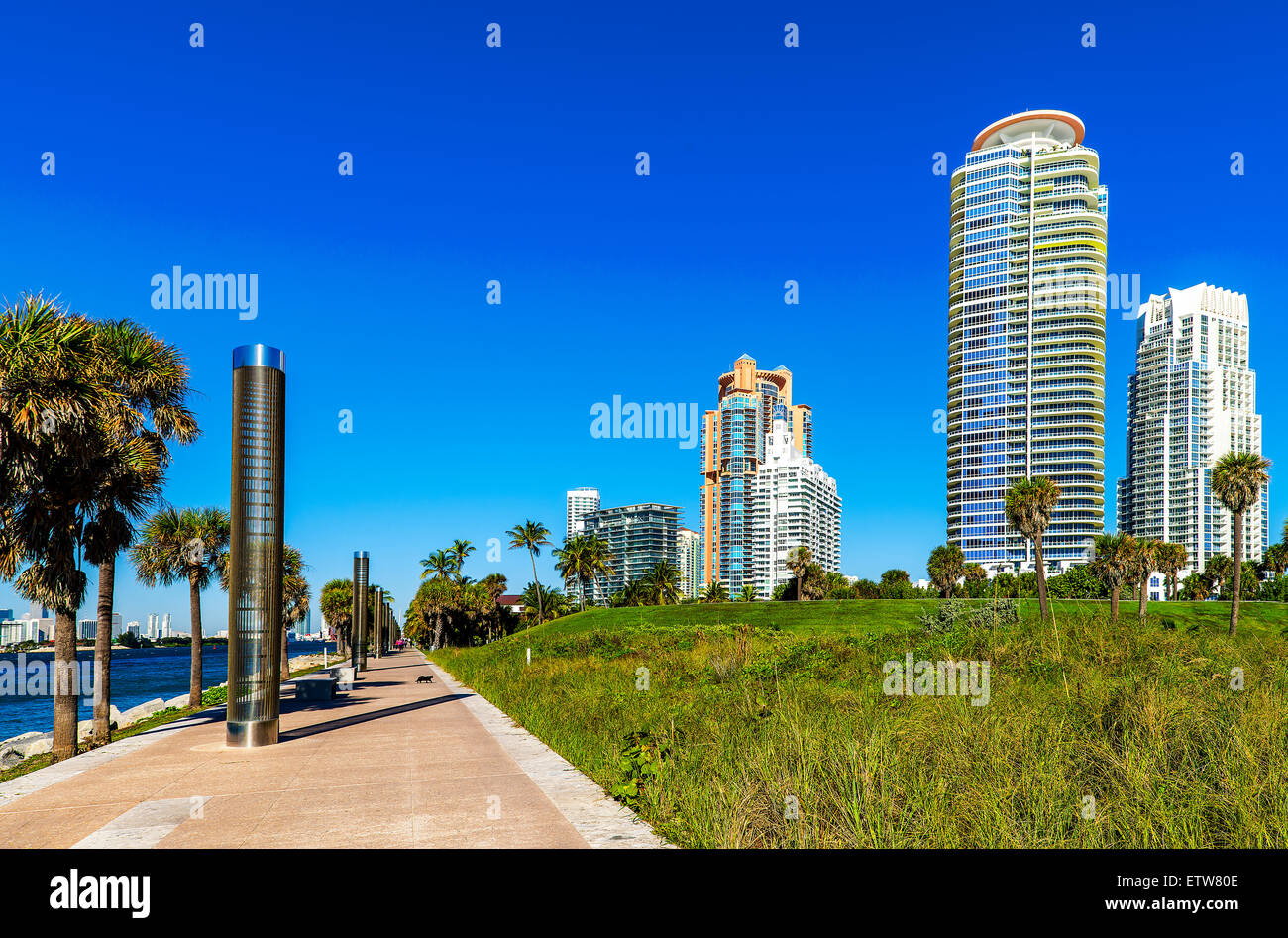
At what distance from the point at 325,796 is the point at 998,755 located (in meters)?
6.94

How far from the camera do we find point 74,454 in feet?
41.8

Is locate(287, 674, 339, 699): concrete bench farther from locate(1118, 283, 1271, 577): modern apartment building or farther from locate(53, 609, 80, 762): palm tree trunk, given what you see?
locate(1118, 283, 1271, 577): modern apartment building

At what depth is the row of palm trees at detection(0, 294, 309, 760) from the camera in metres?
11.7

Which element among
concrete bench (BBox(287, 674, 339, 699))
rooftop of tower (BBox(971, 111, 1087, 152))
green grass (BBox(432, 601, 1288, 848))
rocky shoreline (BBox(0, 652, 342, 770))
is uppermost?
rooftop of tower (BBox(971, 111, 1087, 152))

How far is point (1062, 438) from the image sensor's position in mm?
141125

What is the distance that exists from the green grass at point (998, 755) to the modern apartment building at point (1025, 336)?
136 meters

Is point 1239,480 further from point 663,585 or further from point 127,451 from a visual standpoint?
point 663,585

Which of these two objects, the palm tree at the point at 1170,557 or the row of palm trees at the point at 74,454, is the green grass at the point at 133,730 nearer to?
the row of palm trees at the point at 74,454

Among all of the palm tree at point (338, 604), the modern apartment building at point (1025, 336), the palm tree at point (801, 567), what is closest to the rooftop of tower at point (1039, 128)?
the modern apartment building at point (1025, 336)

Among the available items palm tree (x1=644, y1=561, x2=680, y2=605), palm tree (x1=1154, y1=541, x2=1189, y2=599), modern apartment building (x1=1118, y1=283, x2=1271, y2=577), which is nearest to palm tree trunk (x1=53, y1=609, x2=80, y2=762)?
palm tree (x1=1154, y1=541, x2=1189, y2=599)

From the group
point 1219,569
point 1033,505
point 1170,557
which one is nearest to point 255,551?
point 1033,505

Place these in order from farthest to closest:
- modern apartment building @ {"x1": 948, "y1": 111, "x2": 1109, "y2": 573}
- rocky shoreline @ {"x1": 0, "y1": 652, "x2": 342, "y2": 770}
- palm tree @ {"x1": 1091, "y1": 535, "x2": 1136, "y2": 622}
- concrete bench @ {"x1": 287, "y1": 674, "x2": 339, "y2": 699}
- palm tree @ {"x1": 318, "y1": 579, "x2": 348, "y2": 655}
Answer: modern apartment building @ {"x1": 948, "y1": 111, "x2": 1109, "y2": 573} < palm tree @ {"x1": 318, "y1": 579, "x2": 348, "y2": 655} < palm tree @ {"x1": 1091, "y1": 535, "x2": 1136, "y2": 622} < concrete bench @ {"x1": 287, "y1": 674, "x2": 339, "y2": 699} < rocky shoreline @ {"x1": 0, "y1": 652, "x2": 342, "y2": 770}

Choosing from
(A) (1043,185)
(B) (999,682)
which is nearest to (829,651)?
(B) (999,682)

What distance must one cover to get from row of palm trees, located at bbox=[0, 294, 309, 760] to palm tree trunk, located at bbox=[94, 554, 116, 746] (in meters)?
0.03
